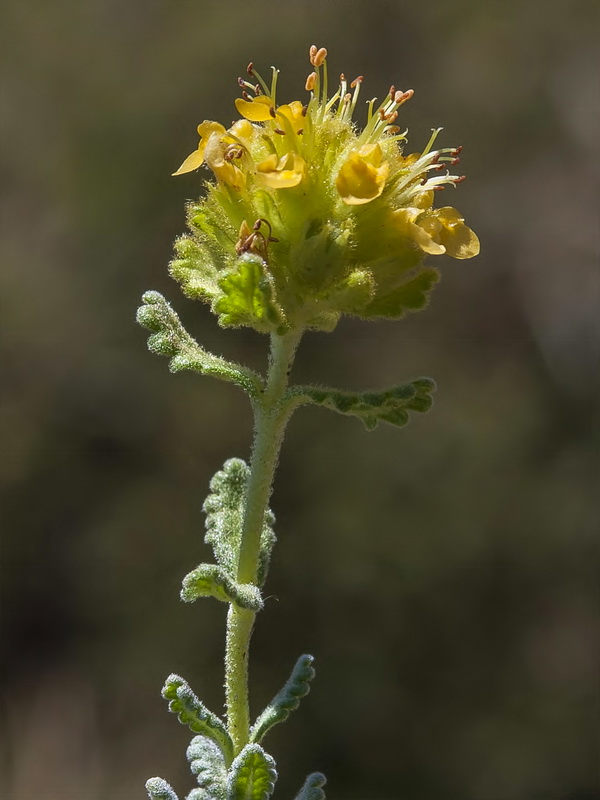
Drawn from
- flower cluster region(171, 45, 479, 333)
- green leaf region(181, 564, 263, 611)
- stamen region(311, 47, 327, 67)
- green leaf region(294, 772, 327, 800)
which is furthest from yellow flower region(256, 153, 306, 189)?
green leaf region(294, 772, 327, 800)

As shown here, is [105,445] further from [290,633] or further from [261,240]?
[261,240]

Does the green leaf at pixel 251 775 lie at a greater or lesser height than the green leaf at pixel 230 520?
lesser

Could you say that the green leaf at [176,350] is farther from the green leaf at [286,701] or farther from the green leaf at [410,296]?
the green leaf at [286,701]

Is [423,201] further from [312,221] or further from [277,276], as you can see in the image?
[277,276]

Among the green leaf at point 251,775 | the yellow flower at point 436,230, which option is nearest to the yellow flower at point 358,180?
the yellow flower at point 436,230

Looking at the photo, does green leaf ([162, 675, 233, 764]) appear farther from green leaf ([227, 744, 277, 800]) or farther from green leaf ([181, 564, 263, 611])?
green leaf ([181, 564, 263, 611])

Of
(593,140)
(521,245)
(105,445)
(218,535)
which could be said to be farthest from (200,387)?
(218,535)

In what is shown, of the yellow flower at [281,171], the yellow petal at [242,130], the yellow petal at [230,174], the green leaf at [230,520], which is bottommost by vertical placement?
the green leaf at [230,520]
